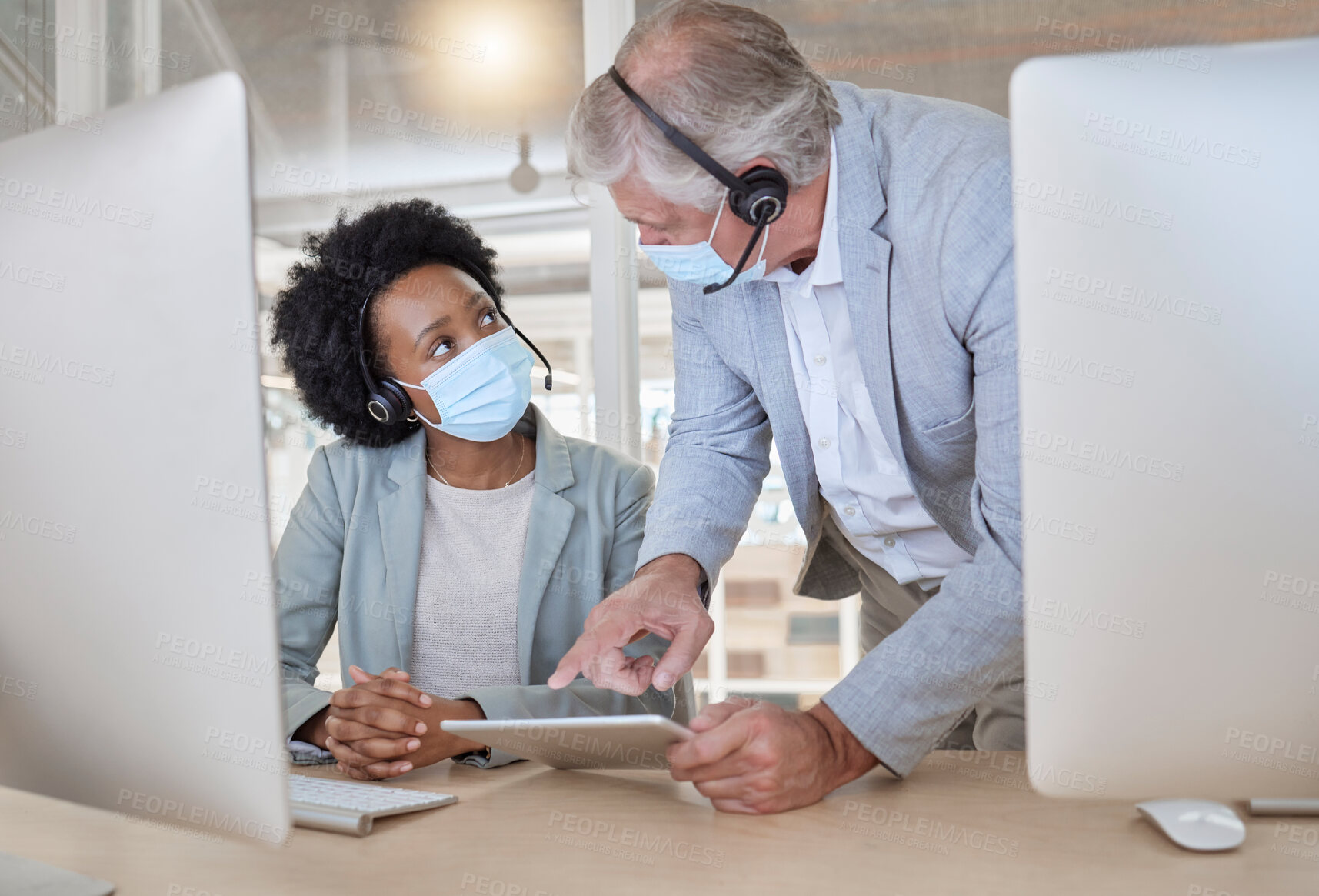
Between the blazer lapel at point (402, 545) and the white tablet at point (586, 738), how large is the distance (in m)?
0.63

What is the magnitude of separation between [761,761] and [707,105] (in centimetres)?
75

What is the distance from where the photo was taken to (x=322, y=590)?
1675 millimetres

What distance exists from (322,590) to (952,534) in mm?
1029

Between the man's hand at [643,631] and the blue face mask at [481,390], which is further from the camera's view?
the blue face mask at [481,390]

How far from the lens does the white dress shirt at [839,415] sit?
4.44ft

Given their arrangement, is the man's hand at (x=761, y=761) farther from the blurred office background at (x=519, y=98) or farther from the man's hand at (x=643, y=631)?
→ the blurred office background at (x=519, y=98)

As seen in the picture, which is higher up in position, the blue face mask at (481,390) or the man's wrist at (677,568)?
the blue face mask at (481,390)

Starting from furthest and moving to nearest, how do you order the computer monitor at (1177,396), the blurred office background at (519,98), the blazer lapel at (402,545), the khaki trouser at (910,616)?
1. the blurred office background at (519,98)
2. the blazer lapel at (402,545)
3. the khaki trouser at (910,616)
4. the computer monitor at (1177,396)

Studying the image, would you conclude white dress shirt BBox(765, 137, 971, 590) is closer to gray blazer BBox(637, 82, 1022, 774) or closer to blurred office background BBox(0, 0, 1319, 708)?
gray blazer BBox(637, 82, 1022, 774)

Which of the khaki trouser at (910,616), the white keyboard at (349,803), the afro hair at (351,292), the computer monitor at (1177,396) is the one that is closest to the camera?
the computer monitor at (1177,396)

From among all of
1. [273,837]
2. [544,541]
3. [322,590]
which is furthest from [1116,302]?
[322,590]

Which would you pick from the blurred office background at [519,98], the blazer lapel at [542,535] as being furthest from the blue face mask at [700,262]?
the blurred office background at [519,98]

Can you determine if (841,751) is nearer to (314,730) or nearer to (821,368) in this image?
(821,368)

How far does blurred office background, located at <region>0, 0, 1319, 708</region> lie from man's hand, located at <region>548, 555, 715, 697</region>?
1.01 meters
